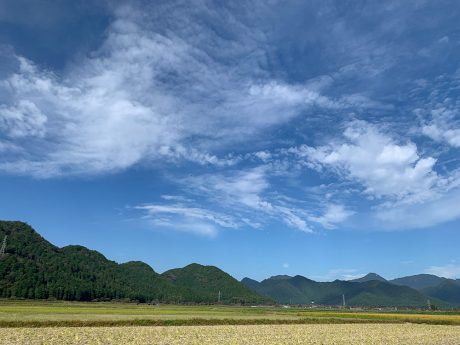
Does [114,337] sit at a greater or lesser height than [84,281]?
lesser

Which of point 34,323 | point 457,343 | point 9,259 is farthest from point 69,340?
point 9,259

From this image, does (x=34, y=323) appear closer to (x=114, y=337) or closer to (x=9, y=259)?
(x=114, y=337)

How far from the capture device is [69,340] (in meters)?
28.7

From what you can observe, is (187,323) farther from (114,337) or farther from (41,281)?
(41,281)

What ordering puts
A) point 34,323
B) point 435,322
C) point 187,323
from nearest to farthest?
point 34,323
point 187,323
point 435,322

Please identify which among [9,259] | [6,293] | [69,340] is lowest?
[69,340]

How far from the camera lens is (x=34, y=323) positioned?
41031 millimetres

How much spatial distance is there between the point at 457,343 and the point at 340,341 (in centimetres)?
1037

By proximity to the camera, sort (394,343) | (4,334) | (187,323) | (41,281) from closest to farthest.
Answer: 1. (4,334)
2. (394,343)
3. (187,323)
4. (41,281)

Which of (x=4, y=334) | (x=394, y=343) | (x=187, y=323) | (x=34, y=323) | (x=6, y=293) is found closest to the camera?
(x=4, y=334)

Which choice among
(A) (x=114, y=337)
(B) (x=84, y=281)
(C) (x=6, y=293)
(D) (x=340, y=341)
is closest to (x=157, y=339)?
(A) (x=114, y=337)

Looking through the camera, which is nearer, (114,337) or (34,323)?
(114,337)

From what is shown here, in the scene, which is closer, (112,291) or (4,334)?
(4,334)

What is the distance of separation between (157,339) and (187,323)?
73.1ft
